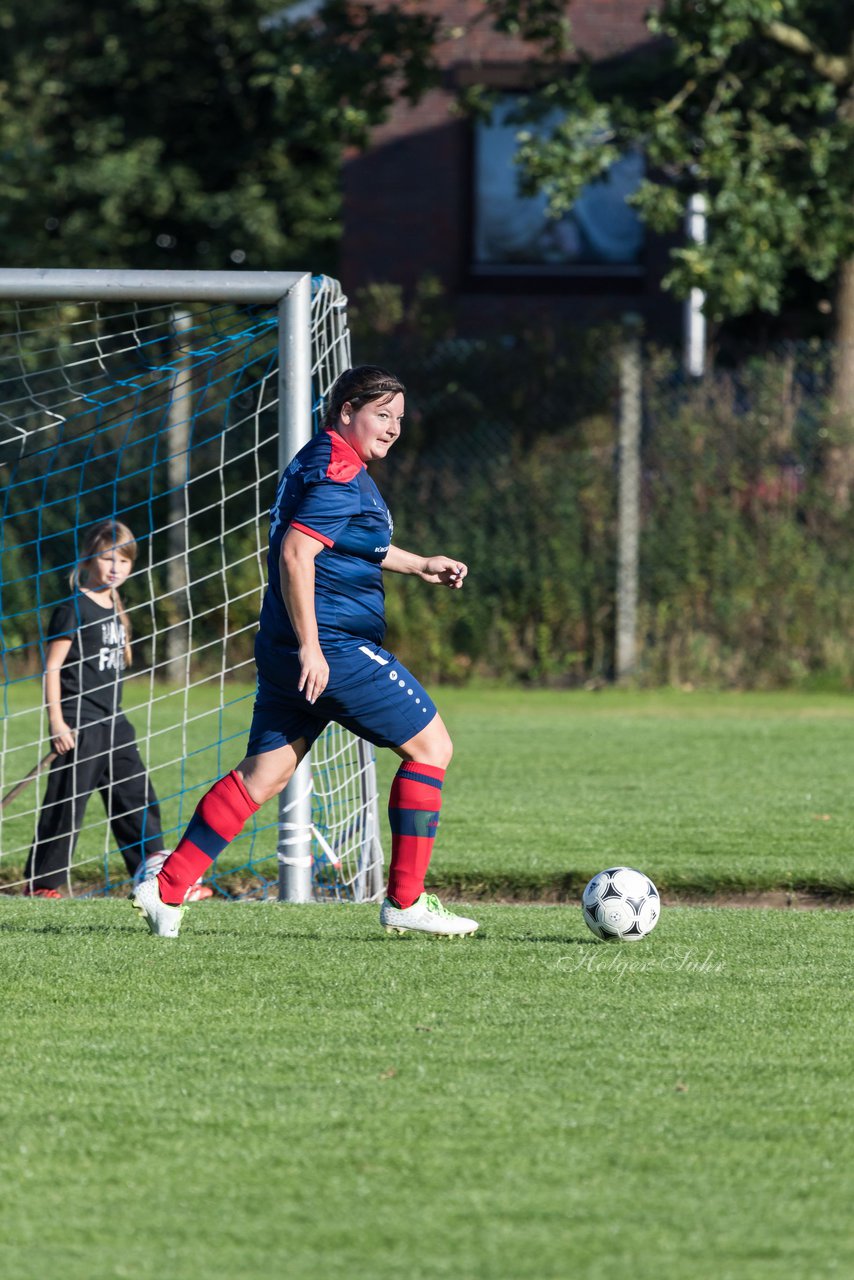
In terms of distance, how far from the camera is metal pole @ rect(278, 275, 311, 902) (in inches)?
267

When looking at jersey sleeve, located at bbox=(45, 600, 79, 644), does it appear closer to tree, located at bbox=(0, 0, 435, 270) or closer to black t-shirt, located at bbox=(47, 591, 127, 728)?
black t-shirt, located at bbox=(47, 591, 127, 728)

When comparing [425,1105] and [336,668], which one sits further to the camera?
[336,668]

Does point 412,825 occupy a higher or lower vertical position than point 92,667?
higher

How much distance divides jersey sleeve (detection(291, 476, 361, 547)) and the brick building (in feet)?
52.3

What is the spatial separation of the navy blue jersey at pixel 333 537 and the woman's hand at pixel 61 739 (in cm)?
222

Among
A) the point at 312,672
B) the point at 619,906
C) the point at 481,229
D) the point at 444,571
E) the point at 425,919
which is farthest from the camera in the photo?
the point at 481,229

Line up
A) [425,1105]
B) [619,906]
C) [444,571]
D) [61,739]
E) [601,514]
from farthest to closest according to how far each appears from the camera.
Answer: [601,514] < [61,739] < [444,571] < [619,906] < [425,1105]

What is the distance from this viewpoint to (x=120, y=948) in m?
5.59

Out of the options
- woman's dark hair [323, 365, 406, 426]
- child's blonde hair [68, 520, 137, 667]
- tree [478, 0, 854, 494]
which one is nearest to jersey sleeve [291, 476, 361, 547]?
woman's dark hair [323, 365, 406, 426]

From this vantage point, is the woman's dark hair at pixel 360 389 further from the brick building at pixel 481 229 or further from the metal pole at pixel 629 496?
the brick building at pixel 481 229

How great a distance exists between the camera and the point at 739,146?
13836 millimetres

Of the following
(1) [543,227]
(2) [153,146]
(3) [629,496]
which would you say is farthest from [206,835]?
(2) [153,146]
